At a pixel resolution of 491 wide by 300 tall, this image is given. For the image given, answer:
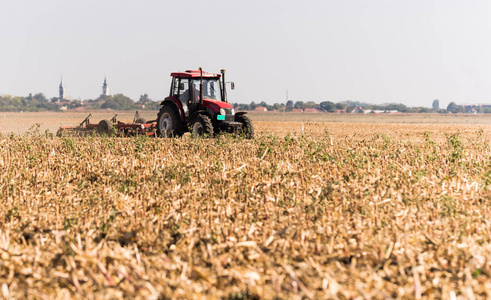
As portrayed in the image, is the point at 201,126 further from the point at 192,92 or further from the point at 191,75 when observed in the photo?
the point at 191,75

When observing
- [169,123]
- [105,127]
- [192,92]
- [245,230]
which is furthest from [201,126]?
[245,230]

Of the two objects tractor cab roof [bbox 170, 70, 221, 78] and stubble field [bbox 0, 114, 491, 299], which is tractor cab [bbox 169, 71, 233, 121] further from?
stubble field [bbox 0, 114, 491, 299]

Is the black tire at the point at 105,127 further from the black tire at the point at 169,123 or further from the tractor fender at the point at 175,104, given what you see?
the tractor fender at the point at 175,104

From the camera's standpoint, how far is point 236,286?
4.68m

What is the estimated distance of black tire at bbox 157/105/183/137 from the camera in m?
16.8

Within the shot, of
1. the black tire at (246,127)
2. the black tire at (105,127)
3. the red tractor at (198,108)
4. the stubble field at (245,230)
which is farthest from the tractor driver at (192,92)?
the stubble field at (245,230)

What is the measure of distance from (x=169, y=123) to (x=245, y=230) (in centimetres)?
1152

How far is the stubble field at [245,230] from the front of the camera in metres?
4.70

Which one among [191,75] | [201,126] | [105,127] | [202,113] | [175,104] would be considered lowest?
[105,127]

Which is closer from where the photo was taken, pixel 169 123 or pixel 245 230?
pixel 245 230

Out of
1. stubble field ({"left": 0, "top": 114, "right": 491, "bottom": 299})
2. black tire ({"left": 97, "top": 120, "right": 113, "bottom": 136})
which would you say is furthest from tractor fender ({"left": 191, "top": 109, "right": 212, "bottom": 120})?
stubble field ({"left": 0, "top": 114, "right": 491, "bottom": 299})

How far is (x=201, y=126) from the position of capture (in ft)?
52.7

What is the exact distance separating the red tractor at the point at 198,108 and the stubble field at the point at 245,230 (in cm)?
597

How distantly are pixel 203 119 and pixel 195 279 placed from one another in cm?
1115
